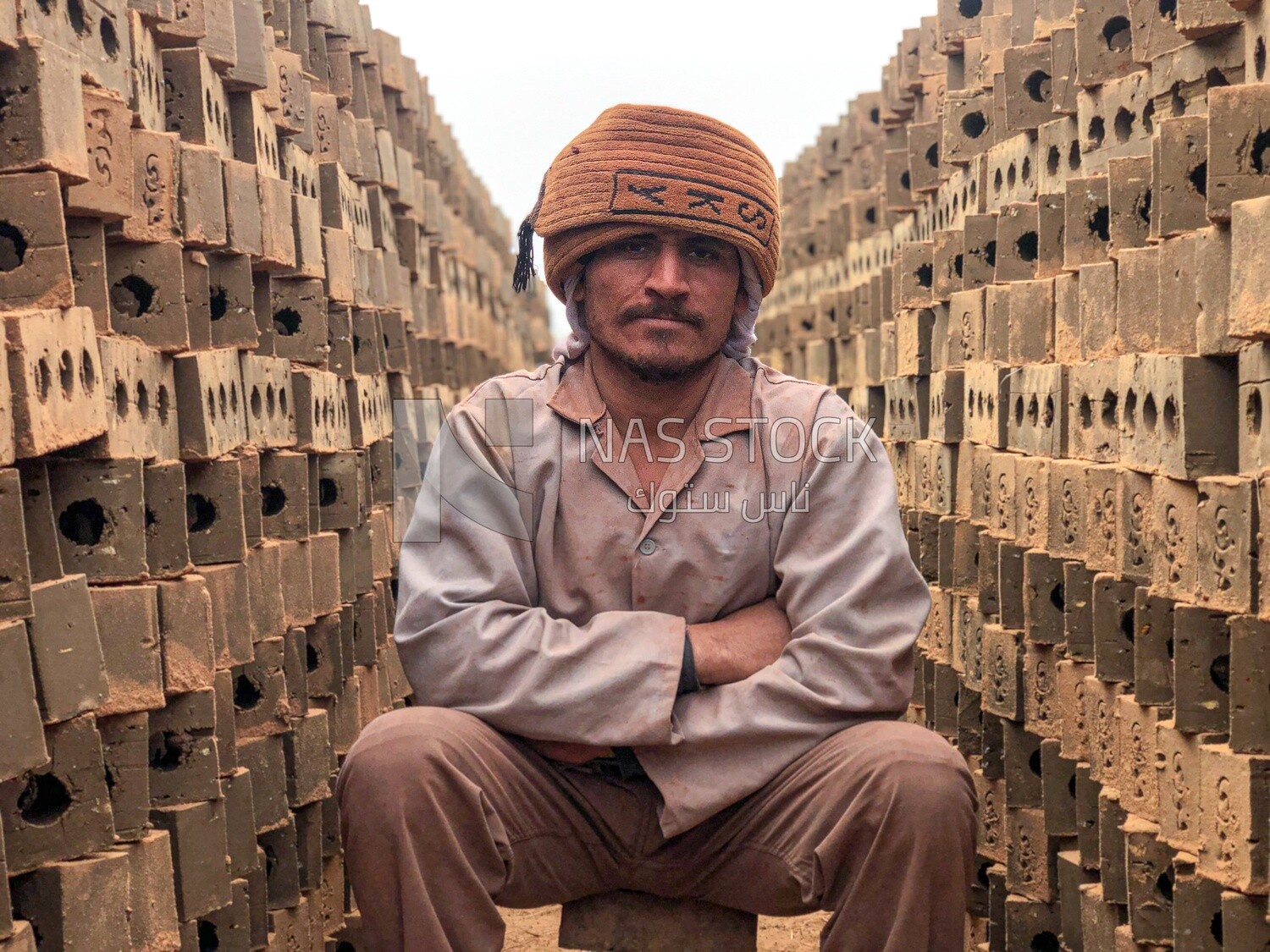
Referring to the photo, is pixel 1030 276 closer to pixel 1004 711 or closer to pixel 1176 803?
pixel 1004 711

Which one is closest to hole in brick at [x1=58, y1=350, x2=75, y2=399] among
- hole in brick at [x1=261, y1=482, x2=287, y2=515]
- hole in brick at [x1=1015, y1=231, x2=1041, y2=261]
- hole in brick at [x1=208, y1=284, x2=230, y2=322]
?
hole in brick at [x1=208, y1=284, x2=230, y2=322]

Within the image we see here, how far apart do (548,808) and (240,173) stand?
2.17 m

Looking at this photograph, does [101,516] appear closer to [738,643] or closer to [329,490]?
[738,643]

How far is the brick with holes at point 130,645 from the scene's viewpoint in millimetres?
3805

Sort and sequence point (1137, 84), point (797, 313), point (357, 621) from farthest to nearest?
1. point (797, 313)
2. point (357, 621)
3. point (1137, 84)

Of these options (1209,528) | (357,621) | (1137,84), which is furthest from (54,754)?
(1137,84)

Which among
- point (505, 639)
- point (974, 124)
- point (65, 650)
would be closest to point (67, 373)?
point (65, 650)

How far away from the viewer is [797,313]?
14500 millimetres

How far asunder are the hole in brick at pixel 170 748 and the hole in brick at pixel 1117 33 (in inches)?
129

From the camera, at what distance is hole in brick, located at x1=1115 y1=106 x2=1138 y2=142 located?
4781mm

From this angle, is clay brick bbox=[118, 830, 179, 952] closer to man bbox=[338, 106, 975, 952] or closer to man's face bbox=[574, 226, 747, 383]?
man bbox=[338, 106, 975, 952]

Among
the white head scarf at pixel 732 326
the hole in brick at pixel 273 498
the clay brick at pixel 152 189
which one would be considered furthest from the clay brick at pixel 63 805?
the hole in brick at pixel 273 498

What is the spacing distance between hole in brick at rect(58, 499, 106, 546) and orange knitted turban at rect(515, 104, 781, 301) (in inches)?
49.9

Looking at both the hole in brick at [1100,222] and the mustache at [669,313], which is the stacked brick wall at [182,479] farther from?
the hole in brick at [1100,222]
